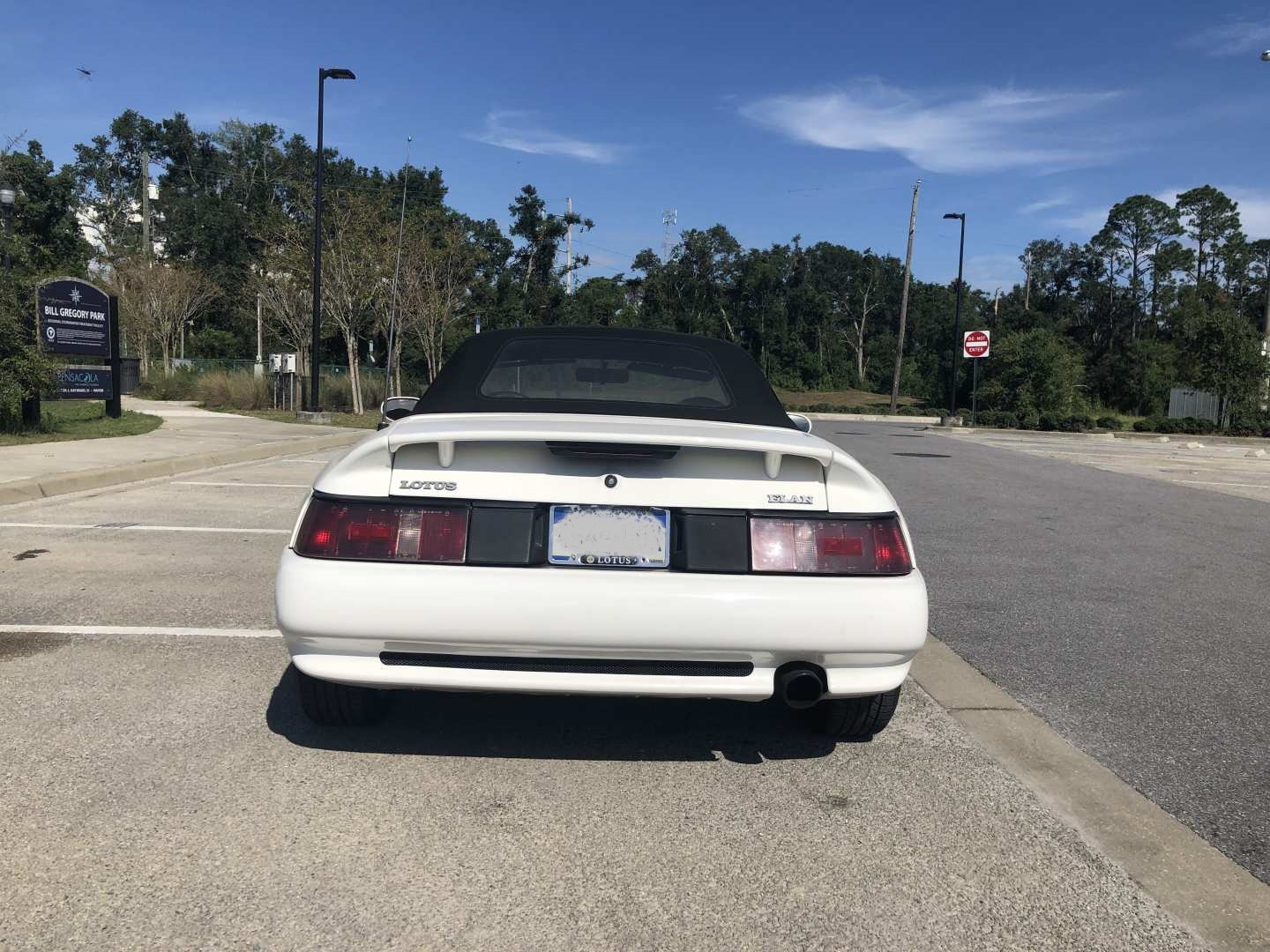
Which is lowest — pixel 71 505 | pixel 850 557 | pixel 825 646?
pixel 71 505

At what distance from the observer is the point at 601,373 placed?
15.3 ft

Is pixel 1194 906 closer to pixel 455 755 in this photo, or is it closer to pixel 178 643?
pixel 455 755

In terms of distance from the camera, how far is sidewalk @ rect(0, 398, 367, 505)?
1007 cm

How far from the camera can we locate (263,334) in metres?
61.3

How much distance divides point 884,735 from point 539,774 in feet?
4.52

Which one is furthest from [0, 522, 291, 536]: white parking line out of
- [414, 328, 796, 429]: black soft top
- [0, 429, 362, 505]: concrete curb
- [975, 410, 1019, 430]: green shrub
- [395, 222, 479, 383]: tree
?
[975, 410, 1019, 430]: green shrub

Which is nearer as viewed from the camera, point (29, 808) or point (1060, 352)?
point (29, 808)

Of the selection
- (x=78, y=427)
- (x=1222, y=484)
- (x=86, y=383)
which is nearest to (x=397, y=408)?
(x=78, y=427)

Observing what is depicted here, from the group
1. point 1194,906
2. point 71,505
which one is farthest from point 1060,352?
point 1194,906

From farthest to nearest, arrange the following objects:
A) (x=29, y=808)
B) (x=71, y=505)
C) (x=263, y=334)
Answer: (x=263, y=334), (x=71, y=505), (x=29, y=808)

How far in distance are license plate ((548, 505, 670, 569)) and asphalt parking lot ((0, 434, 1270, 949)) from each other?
2.49 feet

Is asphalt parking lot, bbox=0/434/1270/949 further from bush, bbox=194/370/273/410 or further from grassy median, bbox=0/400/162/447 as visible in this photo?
bush, bbox=194/370/273/410

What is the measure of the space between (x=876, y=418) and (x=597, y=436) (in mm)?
44551

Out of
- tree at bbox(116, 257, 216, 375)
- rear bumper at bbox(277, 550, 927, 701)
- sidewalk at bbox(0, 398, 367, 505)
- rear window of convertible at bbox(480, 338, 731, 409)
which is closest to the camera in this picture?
rear bumper at bbox(277, 550, 927, 701)
